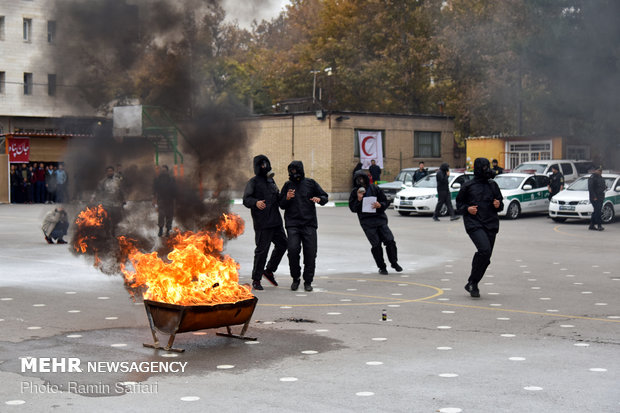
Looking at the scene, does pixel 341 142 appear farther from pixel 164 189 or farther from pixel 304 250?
pixel 164 189

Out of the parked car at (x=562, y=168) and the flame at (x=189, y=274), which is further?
the parked car at (x=562, y=168)

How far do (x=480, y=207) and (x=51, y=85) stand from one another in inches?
225

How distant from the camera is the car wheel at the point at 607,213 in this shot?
25519 mm

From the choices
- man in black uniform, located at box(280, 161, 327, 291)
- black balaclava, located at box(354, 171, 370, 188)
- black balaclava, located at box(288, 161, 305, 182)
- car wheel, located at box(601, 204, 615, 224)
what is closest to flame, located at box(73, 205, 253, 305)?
man in black uniform, located at box(280, 161, 327, 291)

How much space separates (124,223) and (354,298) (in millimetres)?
3183

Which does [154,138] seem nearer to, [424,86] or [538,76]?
[538,76]

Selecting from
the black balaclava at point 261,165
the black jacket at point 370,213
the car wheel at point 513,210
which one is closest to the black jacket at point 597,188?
the car wheel at point 513,210

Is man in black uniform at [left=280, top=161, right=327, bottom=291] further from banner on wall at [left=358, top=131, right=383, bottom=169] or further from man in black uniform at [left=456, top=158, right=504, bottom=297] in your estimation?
banner on wall at [left=358, top=131, right=383, bottom=169]

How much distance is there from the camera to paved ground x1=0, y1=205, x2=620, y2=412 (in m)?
5.94

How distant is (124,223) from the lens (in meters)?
9.69

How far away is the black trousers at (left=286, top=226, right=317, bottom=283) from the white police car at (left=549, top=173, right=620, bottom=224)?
15633 millimetres

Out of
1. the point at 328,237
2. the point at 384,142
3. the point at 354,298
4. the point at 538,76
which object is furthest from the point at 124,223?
the point at 384,142

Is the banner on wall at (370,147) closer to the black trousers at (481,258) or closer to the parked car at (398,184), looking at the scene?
the parked car at (398,184)

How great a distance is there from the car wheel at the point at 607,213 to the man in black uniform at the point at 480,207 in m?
15.6
